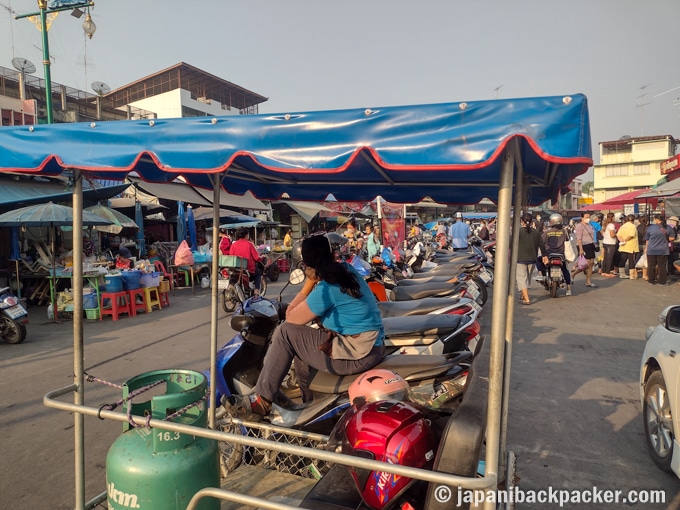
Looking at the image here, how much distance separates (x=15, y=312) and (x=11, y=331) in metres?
0.30

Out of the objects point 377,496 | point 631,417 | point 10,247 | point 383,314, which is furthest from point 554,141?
point 10,247

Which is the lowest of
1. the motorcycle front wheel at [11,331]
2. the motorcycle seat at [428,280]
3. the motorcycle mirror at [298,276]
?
the motorcycle front wheel at [11,331]

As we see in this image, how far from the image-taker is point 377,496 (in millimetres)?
2008

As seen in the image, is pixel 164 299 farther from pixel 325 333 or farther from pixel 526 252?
pixel 526 252

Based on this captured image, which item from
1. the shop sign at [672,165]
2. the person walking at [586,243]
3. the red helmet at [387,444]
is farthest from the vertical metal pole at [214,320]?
the shop sign at [672,165]

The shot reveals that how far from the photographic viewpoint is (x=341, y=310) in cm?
314

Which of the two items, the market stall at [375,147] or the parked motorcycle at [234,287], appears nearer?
the market stall at [375,147]

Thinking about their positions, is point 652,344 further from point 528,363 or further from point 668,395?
point 528,363

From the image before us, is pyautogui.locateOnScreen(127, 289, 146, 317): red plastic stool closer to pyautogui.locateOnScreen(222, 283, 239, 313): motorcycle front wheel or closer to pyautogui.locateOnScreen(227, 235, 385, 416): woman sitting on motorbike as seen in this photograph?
pyautogui.locateOnScreen(222, 283, 239, 313): motorcycle front wheel

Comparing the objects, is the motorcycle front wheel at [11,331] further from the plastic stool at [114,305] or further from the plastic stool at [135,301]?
the plastic stool at [135,301]

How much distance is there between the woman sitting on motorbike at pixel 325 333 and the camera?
10.1 ft

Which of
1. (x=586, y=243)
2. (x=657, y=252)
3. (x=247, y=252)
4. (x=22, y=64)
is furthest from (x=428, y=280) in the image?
(x=22, y=64)

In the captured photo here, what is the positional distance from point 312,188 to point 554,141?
8.10 feet

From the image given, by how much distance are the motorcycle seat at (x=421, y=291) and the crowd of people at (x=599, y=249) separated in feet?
6.85
